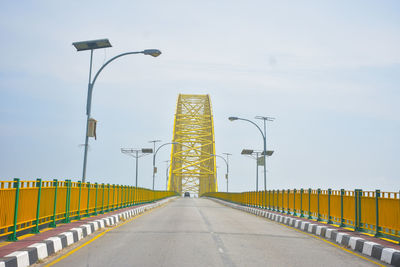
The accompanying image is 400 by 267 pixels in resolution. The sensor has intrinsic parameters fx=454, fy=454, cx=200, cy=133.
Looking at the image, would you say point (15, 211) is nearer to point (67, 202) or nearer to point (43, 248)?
point (43, 248)

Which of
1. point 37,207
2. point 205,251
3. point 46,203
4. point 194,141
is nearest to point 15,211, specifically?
point 37,207

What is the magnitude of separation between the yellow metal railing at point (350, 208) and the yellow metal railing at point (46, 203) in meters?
8.64

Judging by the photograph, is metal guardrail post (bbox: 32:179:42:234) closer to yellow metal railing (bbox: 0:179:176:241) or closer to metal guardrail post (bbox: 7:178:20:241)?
yellow metal railing (bbox: 0:179:176:241)

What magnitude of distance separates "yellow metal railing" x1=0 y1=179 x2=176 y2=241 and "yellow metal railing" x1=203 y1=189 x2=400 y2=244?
8643 mm

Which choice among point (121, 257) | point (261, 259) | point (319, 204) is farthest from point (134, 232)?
point (319, 204)

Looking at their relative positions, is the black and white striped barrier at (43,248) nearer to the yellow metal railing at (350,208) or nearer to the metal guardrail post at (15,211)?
the metal guardrail post at (15,211)

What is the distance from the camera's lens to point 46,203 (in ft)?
39.5

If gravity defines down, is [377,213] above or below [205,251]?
above

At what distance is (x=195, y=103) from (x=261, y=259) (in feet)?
368

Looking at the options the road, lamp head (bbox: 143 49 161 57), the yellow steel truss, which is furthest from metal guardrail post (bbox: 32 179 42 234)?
the yellow steel truss

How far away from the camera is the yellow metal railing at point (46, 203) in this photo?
30.2 ft

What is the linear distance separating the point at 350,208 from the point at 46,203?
914cm

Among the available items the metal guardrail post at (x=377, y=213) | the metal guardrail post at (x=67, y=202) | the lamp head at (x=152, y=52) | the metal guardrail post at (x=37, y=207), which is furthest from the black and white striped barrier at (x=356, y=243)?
the lamp head at (x=152, y=52)

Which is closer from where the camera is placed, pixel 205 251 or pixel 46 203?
pixel 205 251
